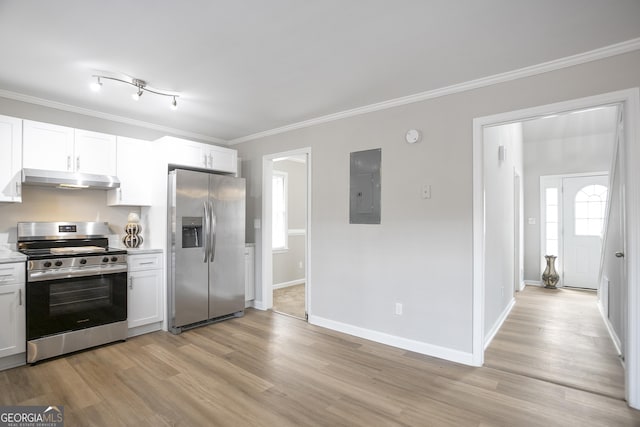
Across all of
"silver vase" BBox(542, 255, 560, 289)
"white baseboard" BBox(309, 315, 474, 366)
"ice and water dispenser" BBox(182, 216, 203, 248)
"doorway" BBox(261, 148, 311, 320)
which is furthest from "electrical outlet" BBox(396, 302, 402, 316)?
"silver vase" BBox(542, 255, 560, 289)

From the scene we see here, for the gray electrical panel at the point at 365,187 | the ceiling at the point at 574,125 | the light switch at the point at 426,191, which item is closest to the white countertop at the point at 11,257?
the gray electrical panel at the point at 365,187

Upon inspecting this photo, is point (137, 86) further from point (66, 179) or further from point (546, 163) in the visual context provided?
point (546, 163)

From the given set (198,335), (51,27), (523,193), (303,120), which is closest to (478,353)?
(198,335)

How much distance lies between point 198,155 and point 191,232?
1.00 m

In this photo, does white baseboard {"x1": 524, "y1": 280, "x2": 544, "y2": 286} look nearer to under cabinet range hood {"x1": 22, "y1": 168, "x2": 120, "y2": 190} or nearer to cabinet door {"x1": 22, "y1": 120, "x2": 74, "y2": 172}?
under cabinet range hood {"x1": 22, "y1": 168, "x2": 120, "y2": 190}

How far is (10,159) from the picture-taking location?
119 inches

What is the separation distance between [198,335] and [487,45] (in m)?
3.84

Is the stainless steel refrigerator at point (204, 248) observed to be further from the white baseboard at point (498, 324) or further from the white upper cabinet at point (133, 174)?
the white baseboard at point (498, 324)

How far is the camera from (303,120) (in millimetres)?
4125

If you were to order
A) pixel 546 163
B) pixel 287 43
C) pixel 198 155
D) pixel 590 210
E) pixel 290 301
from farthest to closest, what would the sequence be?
pixel 546 163
pixel 590 210
pixel 290 301
pixel 198 155
pixel 287 43

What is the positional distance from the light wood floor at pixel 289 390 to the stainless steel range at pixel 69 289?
0.16 m

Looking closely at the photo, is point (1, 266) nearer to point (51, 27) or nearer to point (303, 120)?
point (51, 27)

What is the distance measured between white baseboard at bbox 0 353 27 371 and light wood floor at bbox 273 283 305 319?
2.64 m

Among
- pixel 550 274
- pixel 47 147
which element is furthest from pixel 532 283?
pixel 47 147
